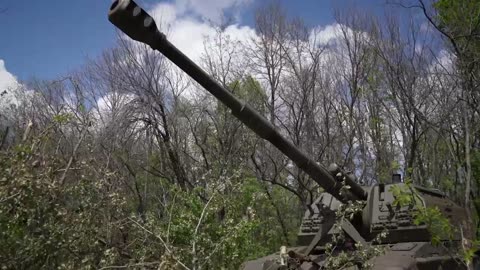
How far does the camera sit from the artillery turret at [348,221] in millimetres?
6309

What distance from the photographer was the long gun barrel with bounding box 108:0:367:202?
465 centimetres

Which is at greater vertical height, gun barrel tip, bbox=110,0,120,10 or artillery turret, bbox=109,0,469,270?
gun barrel tip, bbox=110,0,120,10

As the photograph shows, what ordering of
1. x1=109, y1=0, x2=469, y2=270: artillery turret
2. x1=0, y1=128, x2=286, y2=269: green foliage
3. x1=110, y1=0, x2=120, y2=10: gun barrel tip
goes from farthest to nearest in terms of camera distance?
x1=109, y1=0, x2=469, y2=270: artillery turret
x1=0, y1=128, x2=286, y2=269: green foliage
x1=110, y1=0, x2=120, y2=10: gun barrel tip

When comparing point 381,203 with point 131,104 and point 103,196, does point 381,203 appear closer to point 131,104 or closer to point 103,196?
point 103,196

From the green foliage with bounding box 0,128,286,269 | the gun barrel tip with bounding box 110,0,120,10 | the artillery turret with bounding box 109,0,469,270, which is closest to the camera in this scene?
the gun barrel tip with bounding box 110,0,120,10

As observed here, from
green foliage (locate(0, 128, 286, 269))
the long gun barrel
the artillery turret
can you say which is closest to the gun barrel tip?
the long gun barrel

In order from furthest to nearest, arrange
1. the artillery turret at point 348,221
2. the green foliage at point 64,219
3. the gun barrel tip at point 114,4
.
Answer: the artillery turret at point 348,221 → the green foliage at point 64,219 → the gun barrel tip at point 114,4

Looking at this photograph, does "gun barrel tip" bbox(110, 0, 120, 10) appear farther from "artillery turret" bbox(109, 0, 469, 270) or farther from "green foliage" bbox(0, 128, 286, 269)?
"green foliage" bbox(0, 128, 286, 269)

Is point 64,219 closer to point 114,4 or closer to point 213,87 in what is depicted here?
point 213,87

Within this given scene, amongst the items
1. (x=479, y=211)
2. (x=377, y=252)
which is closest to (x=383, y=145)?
(x=479, y=211)

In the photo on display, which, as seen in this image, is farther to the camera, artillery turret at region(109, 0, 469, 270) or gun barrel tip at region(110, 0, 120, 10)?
artillery turret at region(109, 0, 469, 270)

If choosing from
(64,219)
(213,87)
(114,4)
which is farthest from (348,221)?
(114,4)

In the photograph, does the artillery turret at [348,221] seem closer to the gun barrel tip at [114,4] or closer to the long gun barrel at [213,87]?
the long gun barrel at [213,87]

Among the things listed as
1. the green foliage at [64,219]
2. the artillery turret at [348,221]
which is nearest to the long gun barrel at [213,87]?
the artillery turret at [348,221]
